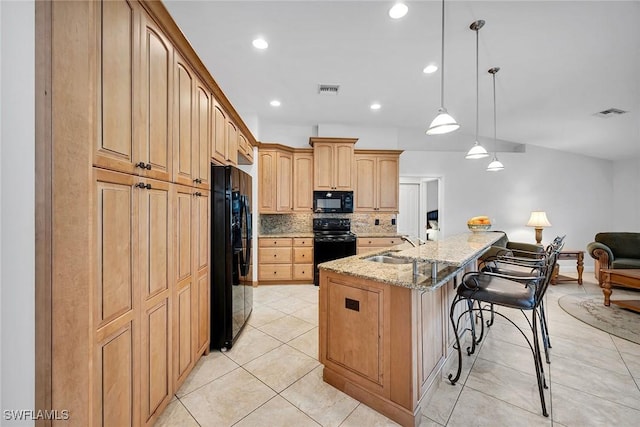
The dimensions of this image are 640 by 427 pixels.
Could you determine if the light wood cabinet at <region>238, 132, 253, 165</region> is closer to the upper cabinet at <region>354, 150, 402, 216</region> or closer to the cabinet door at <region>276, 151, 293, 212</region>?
the cabinet door at <region>276, 151, 293, 212</region>

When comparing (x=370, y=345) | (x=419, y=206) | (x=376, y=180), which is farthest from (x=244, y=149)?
(x=419, y=206)

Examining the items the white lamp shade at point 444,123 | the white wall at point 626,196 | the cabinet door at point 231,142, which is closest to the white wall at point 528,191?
the white wall at point 626,196

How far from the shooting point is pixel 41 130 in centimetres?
93

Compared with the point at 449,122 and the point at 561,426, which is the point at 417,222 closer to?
the point at 449,122

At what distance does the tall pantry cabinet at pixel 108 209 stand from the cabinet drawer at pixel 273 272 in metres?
2.50

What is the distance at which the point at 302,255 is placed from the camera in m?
4.22

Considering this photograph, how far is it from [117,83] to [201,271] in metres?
1.42

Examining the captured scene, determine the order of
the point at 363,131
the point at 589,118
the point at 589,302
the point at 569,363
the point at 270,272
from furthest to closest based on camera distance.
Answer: the point at 363,131 < the point at 270,272 < the point at 589,118 < the point at 589,302 < the point at 569,363

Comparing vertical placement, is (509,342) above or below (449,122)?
below

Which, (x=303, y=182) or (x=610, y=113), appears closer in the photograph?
(x=610, y=113)

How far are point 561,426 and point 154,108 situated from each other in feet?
9.83

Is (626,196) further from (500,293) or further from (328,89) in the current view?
(328,89)

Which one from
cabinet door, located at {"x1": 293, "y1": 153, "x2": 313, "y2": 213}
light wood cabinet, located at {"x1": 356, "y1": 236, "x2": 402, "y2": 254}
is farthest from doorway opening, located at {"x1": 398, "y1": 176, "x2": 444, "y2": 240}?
cabinet door, located at {"x1": 293, "y1": 153, "x2": 313, "y2": 213}
